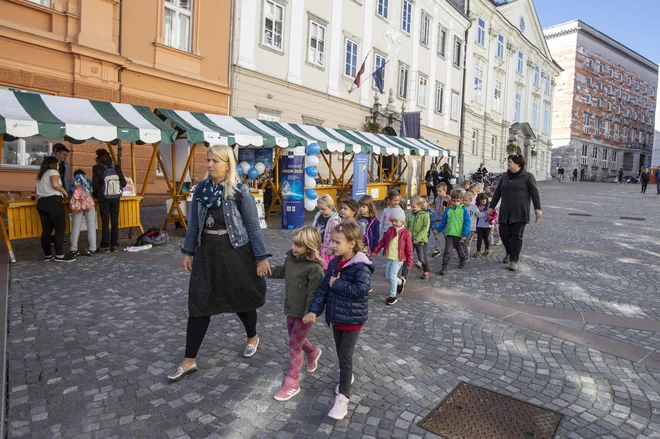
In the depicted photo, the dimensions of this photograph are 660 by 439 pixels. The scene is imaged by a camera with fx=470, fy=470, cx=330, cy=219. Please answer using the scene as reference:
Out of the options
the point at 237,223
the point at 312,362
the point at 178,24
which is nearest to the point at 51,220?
the point at 237,223

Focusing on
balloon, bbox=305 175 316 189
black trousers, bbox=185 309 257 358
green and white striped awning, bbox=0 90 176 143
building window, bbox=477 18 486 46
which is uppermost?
building window, bbox=477 18 486 46

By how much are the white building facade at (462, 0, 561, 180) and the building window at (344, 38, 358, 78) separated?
1382 cm

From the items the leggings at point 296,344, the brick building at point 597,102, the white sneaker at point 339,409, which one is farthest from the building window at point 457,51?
the white sneaker at point 339,409

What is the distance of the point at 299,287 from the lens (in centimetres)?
335

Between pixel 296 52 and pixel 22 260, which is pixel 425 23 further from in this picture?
pixel 22 260

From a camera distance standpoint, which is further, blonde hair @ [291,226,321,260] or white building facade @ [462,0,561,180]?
white building facade @ [462,0,561,180]

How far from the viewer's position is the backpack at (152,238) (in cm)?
868

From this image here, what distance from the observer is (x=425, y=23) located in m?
27.6

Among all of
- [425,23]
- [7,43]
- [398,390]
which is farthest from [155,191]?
[425,23]

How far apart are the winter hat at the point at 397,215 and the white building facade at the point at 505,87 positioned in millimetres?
29302

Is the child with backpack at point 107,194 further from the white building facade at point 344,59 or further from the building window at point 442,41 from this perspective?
the building window at point 442,41

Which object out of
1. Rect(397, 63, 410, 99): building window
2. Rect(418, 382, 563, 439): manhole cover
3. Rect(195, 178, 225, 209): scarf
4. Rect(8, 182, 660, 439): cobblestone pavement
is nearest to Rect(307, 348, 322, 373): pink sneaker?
Rect(8, 182, 660, 439): cobblestone pavement

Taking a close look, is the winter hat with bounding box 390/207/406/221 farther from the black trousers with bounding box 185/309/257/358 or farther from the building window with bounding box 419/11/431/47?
the building window with bounding box 419/11/431/47

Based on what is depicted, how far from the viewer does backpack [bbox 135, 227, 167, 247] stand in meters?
8.68
